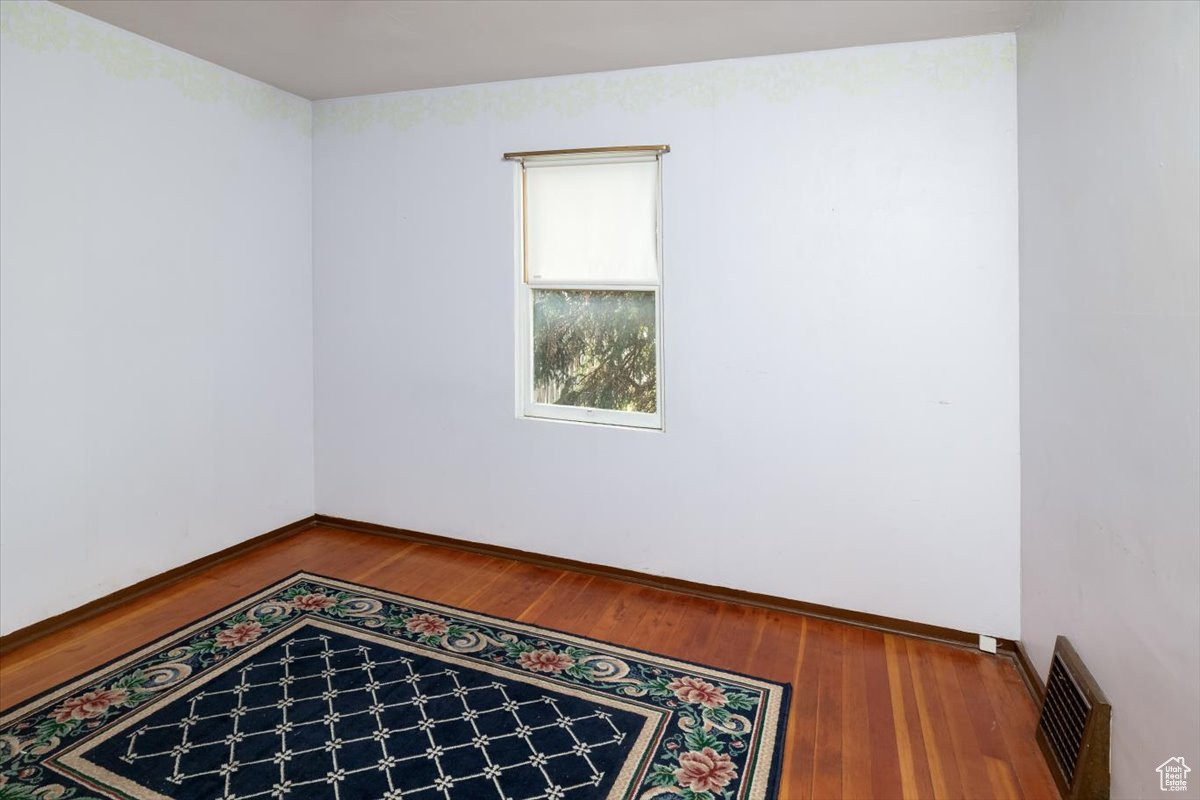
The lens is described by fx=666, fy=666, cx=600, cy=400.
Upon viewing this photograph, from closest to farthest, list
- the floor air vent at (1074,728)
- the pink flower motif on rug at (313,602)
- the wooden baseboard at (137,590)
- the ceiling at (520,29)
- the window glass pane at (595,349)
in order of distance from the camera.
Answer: the floor air vent at (1074,728) < the ceiling at (520,29) < the wooden baseboard at (137,590) < the pink flower motif on rug at (313,602) < the window glass pane at (595,349)

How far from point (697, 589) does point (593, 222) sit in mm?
2095

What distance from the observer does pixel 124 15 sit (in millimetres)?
3039

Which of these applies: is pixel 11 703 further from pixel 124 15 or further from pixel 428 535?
pixel 124 15

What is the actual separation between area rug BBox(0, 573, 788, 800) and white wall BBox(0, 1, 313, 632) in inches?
33.2

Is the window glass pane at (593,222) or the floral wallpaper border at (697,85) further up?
the floral wallpaper border at (697,85)

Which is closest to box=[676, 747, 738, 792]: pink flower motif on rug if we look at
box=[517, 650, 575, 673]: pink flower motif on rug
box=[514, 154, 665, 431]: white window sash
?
box=[517, 650, 575, 673]: pink flower motif on rug

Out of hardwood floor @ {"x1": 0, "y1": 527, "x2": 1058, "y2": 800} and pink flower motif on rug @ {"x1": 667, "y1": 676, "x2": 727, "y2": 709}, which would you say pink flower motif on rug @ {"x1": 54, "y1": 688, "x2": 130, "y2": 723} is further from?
pink flower motif on rug @ {"x1": 667, "y1": 676, "x2": 727, "y2": 709}

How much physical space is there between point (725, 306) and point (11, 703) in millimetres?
3431

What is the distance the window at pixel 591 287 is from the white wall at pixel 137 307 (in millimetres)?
1638

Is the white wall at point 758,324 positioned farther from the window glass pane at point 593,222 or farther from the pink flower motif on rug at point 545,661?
the pink flower motif on rug at point 545,661

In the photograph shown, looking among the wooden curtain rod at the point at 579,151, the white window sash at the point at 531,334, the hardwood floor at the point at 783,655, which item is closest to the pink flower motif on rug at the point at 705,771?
the hardwood floor at the point at 783,655

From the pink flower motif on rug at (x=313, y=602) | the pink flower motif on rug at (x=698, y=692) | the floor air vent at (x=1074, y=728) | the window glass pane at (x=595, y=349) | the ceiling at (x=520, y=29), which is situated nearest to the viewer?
the floor air vent at (x=1074, y=728)

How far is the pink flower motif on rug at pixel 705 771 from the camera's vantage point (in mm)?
2150

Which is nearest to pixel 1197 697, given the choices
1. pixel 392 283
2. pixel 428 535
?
pixel 428 535
